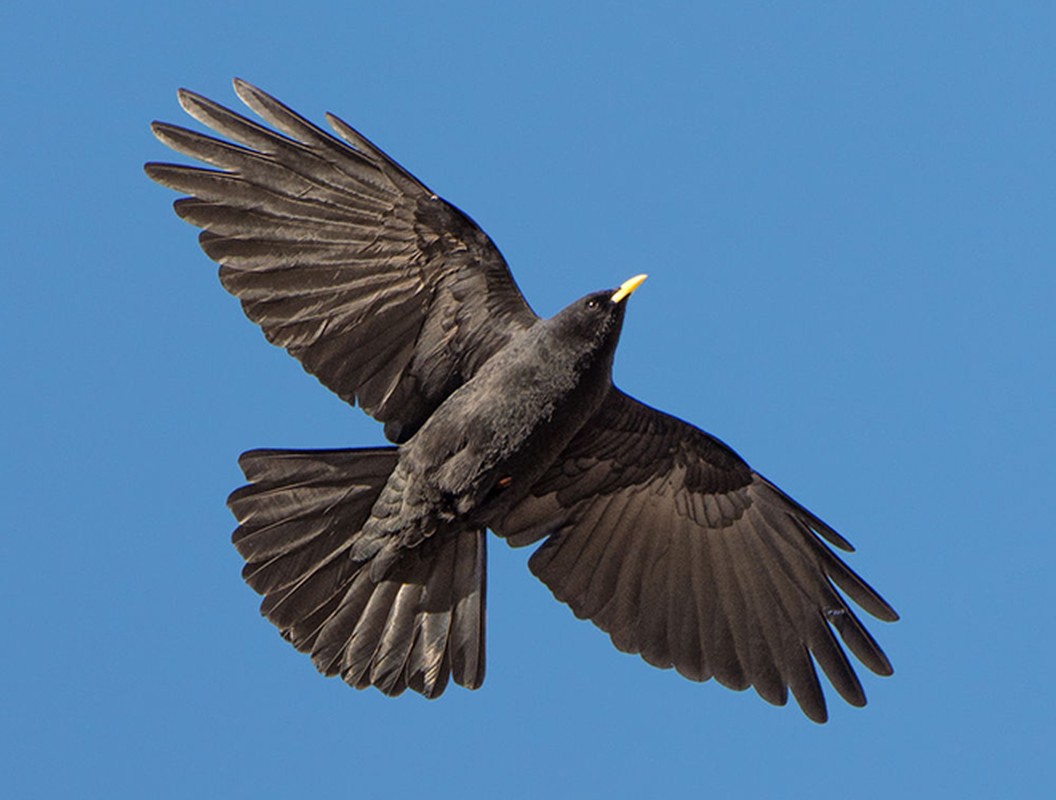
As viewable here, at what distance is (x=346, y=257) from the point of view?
9133mm

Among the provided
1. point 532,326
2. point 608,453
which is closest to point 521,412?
point 532,326

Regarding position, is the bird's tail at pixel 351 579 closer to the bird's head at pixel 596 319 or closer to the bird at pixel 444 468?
the bird at pixel 444 468

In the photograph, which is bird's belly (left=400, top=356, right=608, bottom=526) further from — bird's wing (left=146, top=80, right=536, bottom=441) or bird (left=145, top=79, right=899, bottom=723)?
bird's wing (left=146, top=80, right=536, bottom=441)

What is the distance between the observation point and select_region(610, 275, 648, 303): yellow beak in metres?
8.98

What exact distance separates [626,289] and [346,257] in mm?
1498

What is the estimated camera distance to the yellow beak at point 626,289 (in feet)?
29.5

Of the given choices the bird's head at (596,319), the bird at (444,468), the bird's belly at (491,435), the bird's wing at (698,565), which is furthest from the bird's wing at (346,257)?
the bird's wing at (698,565)

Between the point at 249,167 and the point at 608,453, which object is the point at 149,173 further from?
the point at 608,453

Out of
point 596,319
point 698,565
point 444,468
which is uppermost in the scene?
point 596,319

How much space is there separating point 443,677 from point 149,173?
10.7 feet

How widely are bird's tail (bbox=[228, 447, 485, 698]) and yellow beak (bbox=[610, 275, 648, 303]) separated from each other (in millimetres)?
1448

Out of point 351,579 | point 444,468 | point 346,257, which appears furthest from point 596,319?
point 351,579

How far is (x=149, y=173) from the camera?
8.73 metres

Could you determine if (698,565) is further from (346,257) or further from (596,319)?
(346,257)
